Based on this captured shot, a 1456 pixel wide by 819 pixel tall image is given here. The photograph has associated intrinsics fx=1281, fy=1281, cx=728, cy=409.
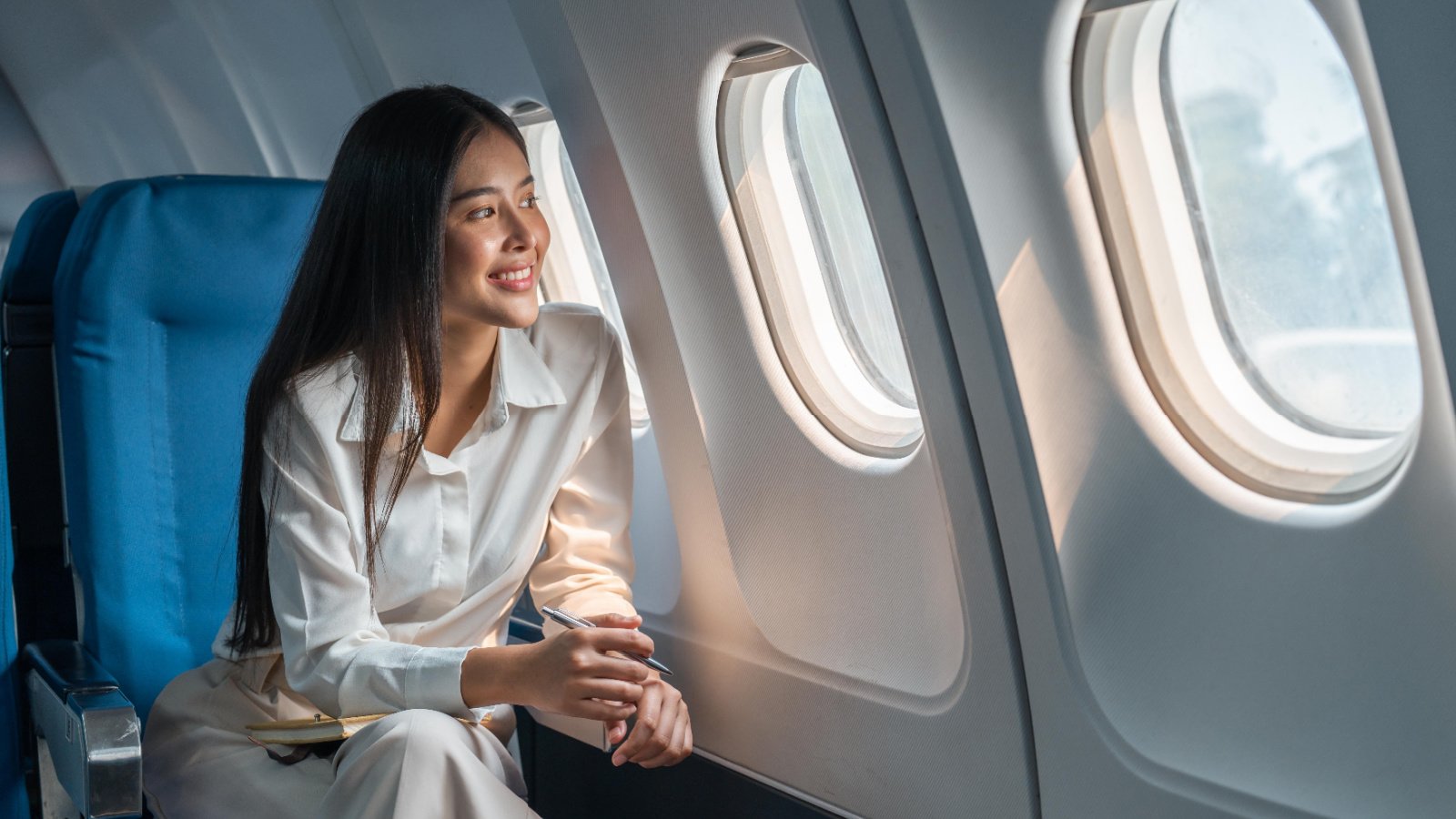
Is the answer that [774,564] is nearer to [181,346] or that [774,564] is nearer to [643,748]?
[643,748]

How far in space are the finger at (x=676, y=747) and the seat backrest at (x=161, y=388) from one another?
957 millimetres

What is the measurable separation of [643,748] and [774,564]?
53cm

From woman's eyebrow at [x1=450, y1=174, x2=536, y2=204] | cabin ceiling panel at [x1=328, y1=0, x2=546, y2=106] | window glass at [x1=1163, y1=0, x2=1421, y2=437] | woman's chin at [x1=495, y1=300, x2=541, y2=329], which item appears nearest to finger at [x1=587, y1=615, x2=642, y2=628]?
woman's chin at [x1=495, y1=300, x2=541, y2=329]

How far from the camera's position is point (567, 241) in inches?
141

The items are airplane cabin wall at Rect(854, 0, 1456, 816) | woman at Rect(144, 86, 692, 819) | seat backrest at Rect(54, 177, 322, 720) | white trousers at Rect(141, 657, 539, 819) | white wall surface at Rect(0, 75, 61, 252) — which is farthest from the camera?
white wall surface at Rect(0, 75, 61, 252)

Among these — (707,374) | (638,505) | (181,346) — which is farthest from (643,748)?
(181,346)

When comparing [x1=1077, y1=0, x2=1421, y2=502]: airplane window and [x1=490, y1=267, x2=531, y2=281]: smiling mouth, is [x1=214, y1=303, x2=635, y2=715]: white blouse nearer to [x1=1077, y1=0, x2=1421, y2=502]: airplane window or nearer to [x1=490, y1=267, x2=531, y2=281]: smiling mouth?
[x1=490, y1=267, x2=531, y2=281]: smiling mouth

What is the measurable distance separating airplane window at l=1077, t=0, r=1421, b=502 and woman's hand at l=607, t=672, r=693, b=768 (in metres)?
0.91

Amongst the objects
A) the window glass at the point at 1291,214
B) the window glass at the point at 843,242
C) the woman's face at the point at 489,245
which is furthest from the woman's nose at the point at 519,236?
the window glass at the point at 1291,214

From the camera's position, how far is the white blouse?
1.99 m

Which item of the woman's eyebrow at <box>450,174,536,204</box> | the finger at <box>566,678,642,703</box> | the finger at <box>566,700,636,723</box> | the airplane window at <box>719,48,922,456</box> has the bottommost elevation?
the finger at <box>566,700,636,723</box>

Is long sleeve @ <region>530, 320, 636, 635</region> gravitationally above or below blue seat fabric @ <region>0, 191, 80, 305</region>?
below

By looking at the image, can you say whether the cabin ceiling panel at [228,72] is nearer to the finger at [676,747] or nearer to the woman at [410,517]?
the woman at [410,517]

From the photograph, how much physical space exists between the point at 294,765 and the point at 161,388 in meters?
0.83
